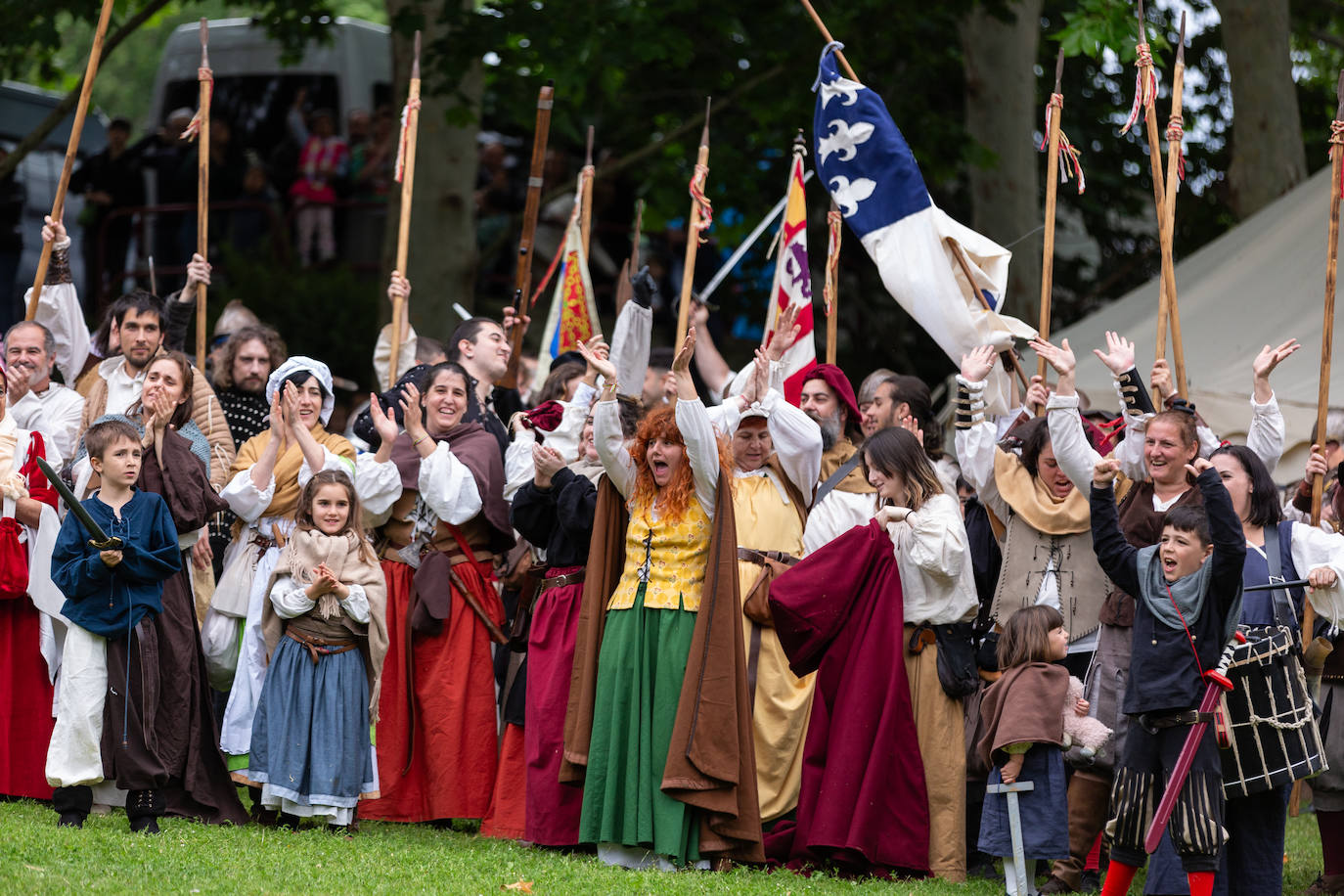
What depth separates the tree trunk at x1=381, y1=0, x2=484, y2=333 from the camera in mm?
11664

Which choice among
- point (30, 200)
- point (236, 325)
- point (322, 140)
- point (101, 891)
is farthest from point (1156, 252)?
point (101, 891)

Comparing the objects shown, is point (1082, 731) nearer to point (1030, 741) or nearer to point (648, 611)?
point (1030, 741)

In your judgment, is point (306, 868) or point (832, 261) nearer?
point (306, 868)

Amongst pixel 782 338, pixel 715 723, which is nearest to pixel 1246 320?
pixel 782 338

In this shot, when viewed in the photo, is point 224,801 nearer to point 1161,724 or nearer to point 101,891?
point 101,891

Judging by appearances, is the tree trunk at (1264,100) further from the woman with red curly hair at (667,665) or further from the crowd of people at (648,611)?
the woman with red curly hair at (667,665)

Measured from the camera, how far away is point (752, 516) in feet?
22.4

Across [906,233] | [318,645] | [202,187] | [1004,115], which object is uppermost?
[1004,115]

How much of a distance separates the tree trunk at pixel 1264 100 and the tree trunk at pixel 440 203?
201 inches

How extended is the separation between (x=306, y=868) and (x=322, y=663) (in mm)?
1082

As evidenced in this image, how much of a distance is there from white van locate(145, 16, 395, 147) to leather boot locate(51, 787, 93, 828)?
991 cm

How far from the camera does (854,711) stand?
6449 millimetres

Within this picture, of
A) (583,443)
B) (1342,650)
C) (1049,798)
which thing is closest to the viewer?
(1049,798)

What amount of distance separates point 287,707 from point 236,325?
3171mm
